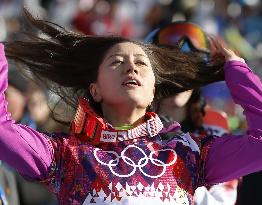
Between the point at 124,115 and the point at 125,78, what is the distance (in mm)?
188

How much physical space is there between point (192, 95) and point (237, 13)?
8.84m

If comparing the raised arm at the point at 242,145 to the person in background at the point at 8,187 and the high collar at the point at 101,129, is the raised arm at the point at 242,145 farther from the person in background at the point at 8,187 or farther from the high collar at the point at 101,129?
the person in background at the point at 8,187

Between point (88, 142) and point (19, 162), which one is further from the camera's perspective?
point (88, 142)

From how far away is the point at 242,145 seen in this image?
375 centimetres

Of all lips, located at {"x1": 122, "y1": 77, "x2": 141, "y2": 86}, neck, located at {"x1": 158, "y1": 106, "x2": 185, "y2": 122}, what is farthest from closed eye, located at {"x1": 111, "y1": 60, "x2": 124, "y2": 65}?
neck, located at {"x1": 158, "y1": 106, "x2": 185, "y2": 122}

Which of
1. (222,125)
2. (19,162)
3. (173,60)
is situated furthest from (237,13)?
(19,162)

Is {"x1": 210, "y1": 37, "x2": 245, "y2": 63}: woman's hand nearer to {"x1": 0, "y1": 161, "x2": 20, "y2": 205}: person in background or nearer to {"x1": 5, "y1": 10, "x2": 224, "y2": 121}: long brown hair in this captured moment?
{"x1": 5, "y1": 10, "x2": 224, "y2": 121}: long brown hair

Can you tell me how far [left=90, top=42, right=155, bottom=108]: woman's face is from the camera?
3807mm

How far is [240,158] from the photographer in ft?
12.3

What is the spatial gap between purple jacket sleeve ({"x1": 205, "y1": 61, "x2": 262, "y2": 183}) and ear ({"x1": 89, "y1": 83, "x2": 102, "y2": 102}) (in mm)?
592

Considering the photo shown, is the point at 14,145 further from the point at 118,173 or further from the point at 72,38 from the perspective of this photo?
the point at 72,38

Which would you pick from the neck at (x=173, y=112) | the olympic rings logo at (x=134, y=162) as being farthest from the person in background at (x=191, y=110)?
the olympic rings logo at (x=134, y=162)

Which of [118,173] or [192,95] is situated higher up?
[118,173]

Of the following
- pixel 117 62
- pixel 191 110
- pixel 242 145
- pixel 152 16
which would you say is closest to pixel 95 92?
pixel 117 62
